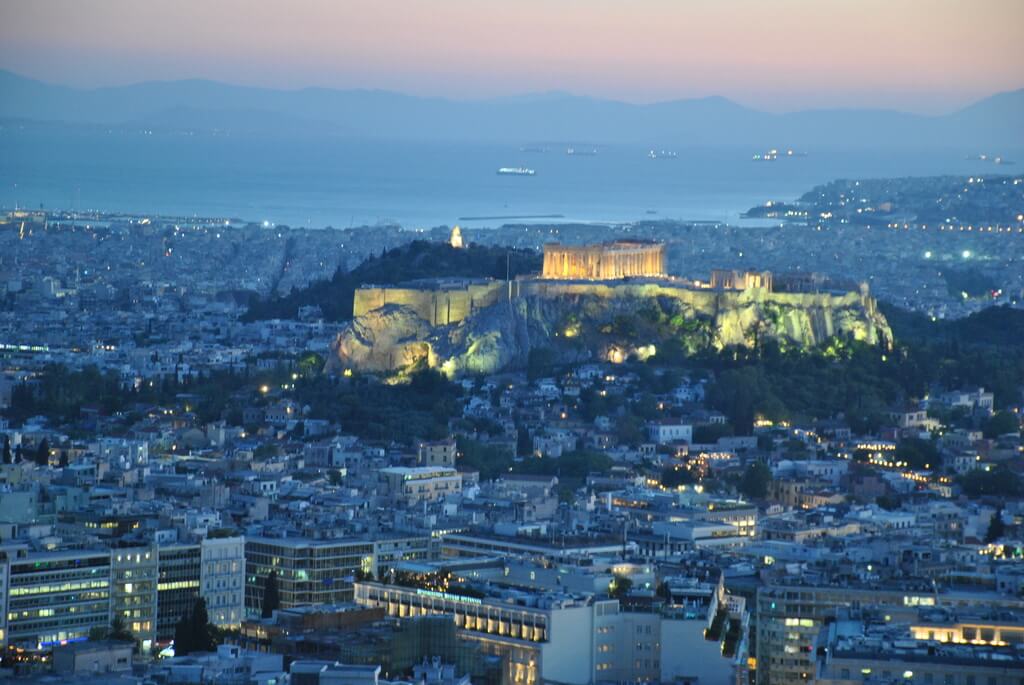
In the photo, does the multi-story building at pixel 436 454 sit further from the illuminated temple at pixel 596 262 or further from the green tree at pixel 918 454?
the illuminated temple at pixel 596 262

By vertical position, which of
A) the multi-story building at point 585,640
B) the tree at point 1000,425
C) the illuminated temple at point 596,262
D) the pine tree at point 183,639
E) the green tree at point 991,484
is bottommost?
the green tree at point 991,484

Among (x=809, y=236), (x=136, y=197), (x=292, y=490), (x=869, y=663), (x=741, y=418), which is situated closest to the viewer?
(x=869, y=663)

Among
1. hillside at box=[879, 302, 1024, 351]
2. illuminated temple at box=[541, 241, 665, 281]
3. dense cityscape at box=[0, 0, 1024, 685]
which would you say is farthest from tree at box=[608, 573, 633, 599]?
hillside at box=[879, 302, 1024, 351]

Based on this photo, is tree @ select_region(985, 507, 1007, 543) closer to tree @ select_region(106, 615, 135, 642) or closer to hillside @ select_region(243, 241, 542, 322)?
tree @ select_region(106, 615, 135, 642)

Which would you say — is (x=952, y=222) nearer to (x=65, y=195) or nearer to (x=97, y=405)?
(x=65, y=195)

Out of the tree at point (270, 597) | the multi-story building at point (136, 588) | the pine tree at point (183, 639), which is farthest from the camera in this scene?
the tree at point (270, 597)

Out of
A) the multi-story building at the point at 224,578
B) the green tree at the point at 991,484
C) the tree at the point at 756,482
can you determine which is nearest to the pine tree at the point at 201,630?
the multi-story building at the point at 224,578

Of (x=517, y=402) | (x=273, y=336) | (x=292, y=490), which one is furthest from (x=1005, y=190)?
(x=292, y=490)
